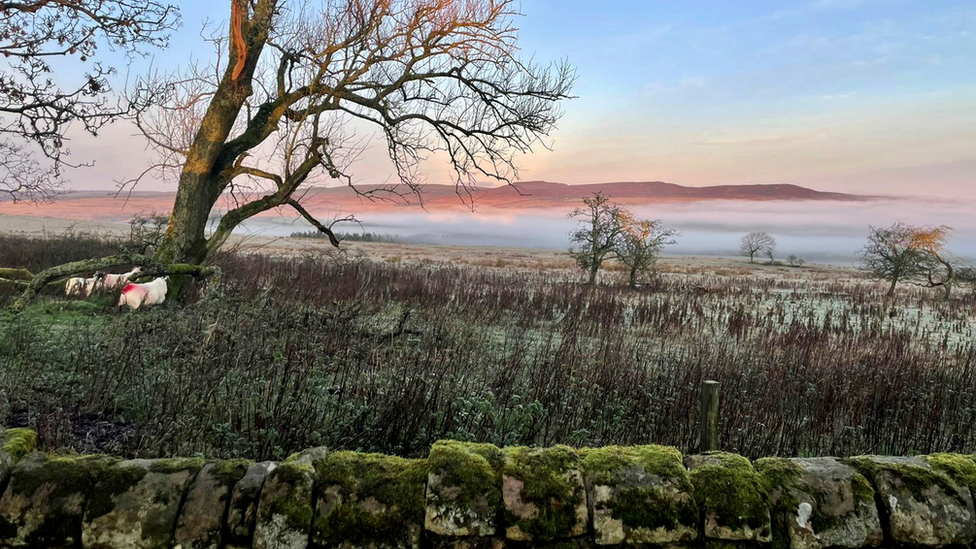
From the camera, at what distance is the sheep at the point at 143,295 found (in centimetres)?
840

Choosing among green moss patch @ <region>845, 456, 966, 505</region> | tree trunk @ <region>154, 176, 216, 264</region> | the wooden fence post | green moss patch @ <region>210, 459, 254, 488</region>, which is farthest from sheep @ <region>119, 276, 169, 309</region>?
green moss patch @ <region>845, 456, 966, 505</region>

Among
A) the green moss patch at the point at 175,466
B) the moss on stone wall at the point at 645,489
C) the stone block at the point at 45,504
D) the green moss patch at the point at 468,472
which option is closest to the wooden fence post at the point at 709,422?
the moss on stone wall at the point at 645,489

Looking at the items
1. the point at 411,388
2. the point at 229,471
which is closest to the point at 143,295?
the point at 411,388

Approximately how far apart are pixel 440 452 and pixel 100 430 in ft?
11.0

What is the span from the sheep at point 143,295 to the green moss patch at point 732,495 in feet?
30.1

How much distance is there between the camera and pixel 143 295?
28.1 feet

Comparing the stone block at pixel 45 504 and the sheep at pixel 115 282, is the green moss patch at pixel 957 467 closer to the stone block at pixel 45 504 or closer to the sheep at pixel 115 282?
the stone block at pixel 45 504

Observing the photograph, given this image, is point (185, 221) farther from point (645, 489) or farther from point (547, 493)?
point (645, 489)

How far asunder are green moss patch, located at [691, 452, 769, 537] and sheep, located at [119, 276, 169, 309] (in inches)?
361

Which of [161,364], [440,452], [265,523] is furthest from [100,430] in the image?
[440,452]

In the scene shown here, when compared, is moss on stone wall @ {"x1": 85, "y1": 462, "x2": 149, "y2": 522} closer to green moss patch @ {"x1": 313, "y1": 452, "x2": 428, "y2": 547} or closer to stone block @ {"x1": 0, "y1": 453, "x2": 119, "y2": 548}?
stone block @ {"x1": 0, "y1": 453, "x2": 119, "y2": 548}

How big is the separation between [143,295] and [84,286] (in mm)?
2210

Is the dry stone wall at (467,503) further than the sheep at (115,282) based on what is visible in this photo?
No

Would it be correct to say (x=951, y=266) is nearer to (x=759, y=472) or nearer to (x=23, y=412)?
(x=759, y=472)
